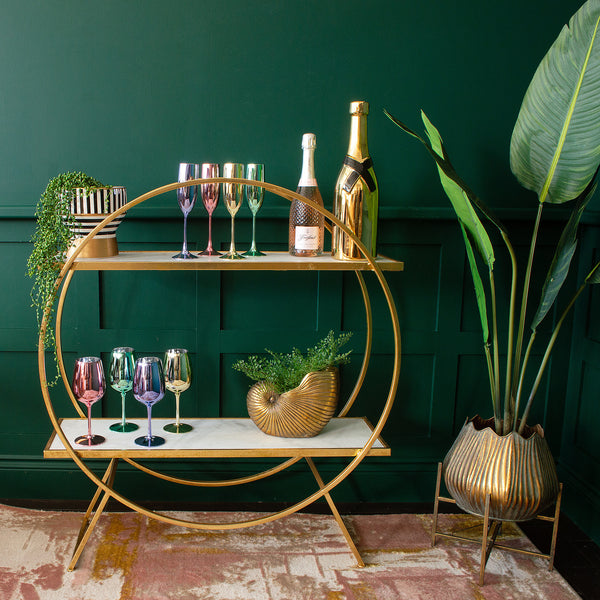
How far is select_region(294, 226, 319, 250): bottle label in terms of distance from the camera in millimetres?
1767

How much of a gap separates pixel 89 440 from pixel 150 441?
17 cm

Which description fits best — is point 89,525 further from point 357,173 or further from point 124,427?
point 357,173

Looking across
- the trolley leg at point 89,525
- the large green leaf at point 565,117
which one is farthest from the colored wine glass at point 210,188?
the large green leaf at point 565,117

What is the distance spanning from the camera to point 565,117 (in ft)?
5.32

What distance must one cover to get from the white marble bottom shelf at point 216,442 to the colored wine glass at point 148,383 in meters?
0.03

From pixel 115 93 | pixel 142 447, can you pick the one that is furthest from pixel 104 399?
pixel 115 93

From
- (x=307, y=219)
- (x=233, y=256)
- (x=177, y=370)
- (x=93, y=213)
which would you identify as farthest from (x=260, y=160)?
(x=177, y=370)

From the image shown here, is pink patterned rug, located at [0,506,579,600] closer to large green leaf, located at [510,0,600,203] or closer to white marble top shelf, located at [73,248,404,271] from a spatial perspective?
white marble top shelf, located at [73,248,404,271]

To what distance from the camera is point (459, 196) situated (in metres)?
1.73

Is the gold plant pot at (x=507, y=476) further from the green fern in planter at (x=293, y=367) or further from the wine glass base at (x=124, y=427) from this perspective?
the wine glass base at (x=124, y=427)

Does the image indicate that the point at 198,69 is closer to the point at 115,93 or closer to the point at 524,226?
the point at 115,93

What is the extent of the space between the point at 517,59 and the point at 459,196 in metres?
0.64

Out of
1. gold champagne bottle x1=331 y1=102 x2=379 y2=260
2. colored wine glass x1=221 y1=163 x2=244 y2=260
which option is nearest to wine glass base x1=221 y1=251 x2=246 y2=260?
colored wine glass x1=221 y1=163 x2=244 y2=260

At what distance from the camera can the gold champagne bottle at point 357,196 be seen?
175 cm
